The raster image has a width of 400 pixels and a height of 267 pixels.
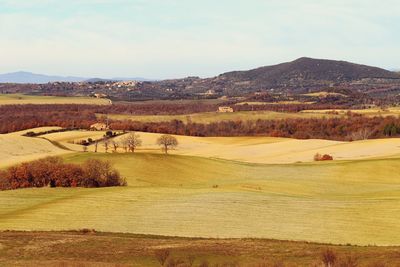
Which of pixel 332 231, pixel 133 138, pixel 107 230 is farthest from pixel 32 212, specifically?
pixel 133 138

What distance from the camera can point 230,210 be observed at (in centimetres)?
3806

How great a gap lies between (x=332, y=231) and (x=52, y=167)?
2814cm

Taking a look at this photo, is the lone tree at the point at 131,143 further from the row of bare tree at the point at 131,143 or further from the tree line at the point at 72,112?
the tree line at the point at 72,112

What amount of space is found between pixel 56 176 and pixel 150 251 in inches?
1004

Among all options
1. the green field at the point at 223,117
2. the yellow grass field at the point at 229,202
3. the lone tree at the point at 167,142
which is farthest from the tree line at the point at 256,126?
the yellow grass field at the point at 229,202

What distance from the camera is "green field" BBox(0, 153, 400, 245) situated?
33.2 metres

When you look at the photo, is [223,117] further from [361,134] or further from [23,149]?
[23,149]

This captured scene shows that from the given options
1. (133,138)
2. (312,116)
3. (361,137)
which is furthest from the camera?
(312,116)

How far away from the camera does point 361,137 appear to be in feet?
386

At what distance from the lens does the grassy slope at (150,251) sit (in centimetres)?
2612

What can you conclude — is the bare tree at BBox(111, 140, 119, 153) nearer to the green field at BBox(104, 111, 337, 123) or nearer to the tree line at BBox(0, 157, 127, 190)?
the tree line at BBox(0, 157, 127, 190)

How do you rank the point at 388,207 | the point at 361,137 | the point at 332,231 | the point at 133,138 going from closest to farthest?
the point at 332,231 → the point at 388,207 → the point at 133,138 → the point at 361,137

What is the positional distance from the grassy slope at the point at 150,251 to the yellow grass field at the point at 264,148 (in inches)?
1889

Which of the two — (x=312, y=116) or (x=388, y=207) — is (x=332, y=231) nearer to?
(x=388, y=207)
